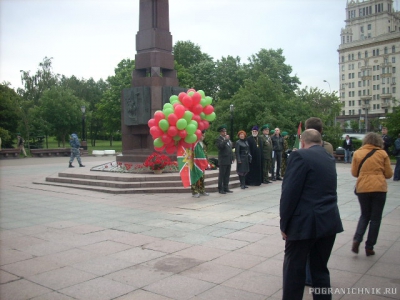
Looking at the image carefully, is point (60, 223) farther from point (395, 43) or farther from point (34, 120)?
point (395, 43)

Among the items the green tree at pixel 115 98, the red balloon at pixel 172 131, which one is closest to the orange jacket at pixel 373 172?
the red balloon at pixel 172 131

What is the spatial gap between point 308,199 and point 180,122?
6.86 meters

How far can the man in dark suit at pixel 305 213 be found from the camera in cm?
335

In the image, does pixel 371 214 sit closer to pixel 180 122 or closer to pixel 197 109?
pixel 180 122

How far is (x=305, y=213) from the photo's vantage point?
3.38m

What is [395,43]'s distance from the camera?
3533 inches

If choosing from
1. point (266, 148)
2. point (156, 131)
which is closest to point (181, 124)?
point (156, 131)

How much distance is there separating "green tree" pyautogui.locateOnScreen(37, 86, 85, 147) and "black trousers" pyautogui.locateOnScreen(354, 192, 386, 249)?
39443 mm

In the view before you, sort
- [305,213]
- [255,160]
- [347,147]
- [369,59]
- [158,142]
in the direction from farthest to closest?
[369,59], [347,147], [255,160], [158,142], [305,213]

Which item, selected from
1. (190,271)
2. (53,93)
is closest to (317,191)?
(190,271)

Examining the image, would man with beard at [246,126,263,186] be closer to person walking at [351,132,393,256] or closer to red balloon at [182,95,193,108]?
red balloon at [182,95,193,108]

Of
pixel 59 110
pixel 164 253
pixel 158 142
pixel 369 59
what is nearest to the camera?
pixel 164 253

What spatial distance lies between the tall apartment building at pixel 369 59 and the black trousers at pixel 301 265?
91146 millimetres

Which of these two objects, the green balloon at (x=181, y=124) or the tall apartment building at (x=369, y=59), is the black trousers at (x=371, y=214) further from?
the tall apartment building at (x=369, y=59)
